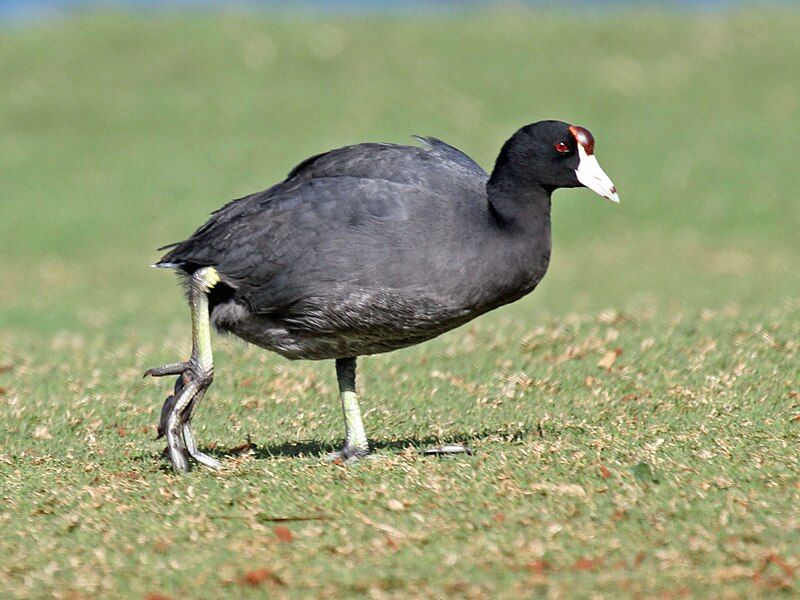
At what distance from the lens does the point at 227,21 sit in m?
34.1

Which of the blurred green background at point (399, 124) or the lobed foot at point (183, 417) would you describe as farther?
the blurred green background at point (399, 124)

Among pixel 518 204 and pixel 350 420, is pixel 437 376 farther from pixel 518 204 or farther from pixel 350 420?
pixel 518 204

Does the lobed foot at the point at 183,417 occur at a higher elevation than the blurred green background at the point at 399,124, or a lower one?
lower

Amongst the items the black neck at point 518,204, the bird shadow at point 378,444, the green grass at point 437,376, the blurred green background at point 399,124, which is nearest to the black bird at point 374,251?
the black neck at point 518,204

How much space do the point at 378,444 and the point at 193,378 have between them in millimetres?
1534

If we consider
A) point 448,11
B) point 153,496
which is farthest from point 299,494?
point 448,11

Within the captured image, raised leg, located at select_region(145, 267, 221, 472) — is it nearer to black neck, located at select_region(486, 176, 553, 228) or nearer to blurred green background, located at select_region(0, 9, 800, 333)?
black neck, located at select_region(486, 176, 553, 228)

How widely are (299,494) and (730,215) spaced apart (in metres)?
19.4

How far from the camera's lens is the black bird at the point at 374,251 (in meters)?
7.71

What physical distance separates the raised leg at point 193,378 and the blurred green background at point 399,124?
10.6 meters

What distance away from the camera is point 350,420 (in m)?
8.66

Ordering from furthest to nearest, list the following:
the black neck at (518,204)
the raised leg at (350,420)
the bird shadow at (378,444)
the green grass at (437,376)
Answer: the bird shadow at (378,444) < the raised leg at (350,420) < the black neck at (518,204) < the green grass at (437,376)

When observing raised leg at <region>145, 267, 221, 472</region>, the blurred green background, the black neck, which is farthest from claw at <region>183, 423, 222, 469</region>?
the blurred green background

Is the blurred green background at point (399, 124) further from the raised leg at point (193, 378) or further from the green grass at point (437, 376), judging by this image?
the raised leg at point (193, 378)
